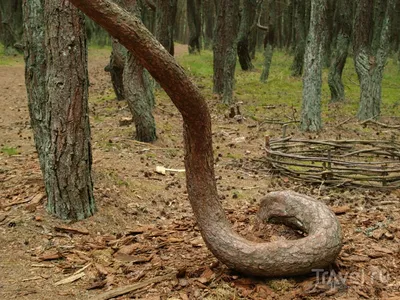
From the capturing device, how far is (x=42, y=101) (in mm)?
5176

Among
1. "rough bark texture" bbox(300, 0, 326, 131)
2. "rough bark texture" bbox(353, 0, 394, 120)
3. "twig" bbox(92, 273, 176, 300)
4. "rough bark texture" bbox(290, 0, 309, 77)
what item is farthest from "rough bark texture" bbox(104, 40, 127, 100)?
"rough bark texture" bbox(290, 0, 309, 77)

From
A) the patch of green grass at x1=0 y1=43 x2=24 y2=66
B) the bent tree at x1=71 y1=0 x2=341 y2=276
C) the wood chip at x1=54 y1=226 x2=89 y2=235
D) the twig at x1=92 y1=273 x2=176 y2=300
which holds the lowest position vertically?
the patch of green grass at x1=0 y1=43 x2=24 y2=66

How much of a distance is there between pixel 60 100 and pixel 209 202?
6.63ft

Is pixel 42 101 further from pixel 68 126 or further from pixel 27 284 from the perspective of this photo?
pixel 27 284

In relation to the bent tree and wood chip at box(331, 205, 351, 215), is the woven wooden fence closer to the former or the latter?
wood chip at box(331, 205, 351, 215)

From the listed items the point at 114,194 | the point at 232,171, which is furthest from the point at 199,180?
the point at 232,171

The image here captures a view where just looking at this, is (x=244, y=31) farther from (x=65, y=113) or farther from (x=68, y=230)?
(x=68, y=230)

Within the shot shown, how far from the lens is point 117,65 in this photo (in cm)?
1121

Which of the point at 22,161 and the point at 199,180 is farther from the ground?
the point at 199,180

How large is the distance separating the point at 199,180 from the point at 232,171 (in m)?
3.94

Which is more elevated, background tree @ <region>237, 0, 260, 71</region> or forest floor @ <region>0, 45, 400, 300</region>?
background tree @ <region>237, 0, 260, 71</region>

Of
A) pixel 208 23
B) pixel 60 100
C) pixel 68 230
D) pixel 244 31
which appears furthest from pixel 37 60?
pixel 208 23

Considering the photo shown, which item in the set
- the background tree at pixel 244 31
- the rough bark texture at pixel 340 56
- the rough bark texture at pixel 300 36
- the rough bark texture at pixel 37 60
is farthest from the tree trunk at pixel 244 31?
the rough bark texture at pixel 37 60

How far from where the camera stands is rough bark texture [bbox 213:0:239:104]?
13.5m
